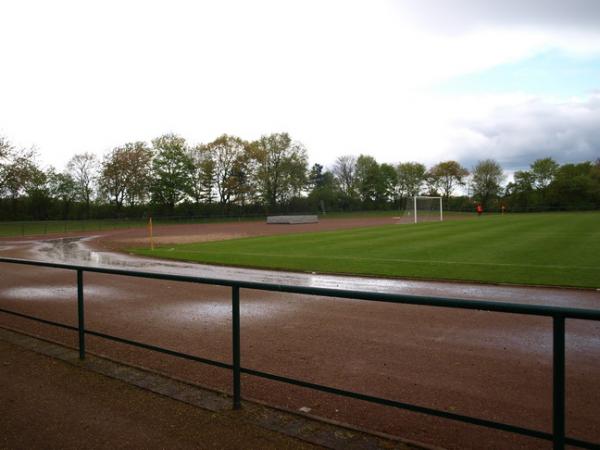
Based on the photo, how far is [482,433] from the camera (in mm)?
3932

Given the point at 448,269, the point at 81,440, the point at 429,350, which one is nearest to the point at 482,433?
the point at 429,350

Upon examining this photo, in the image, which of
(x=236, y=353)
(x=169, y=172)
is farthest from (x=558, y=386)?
(x=169, y=172)

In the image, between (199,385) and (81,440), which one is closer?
(81,440)

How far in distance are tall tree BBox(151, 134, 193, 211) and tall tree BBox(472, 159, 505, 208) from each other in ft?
197

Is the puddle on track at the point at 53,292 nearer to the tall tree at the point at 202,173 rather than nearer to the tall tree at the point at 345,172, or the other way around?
the tall tree at the point at 202,173

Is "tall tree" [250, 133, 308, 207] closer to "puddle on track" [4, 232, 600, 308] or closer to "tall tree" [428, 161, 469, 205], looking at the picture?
"tall tree" [428, 161, 469, 205]

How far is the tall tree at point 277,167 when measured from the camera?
77.2 metres

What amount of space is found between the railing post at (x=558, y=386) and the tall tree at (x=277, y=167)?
74.2 meters

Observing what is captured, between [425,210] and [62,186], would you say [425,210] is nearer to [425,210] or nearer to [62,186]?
[425,210]

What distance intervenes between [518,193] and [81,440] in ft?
319

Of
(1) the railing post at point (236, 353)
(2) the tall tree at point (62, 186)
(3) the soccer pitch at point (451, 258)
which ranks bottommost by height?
(3) the soccer pitch at point (451, 258)

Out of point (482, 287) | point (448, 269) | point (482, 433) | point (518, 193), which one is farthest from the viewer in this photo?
point (518, 193)

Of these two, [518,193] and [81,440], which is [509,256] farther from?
[518,193]

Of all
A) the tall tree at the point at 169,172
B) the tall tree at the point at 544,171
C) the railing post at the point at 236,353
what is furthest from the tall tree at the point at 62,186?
the tall tree at the point at 544,171
